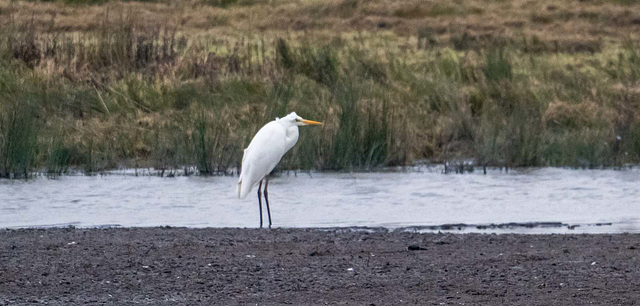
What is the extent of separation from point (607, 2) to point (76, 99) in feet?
94.7

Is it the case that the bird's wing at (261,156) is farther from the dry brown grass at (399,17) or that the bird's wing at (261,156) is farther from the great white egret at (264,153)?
the dry brown grass at (399,17)

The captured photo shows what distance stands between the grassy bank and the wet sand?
13.7 feet

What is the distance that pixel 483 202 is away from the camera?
10469 millimetres

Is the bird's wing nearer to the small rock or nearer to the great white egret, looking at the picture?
the great white egret

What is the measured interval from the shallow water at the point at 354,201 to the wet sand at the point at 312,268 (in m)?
1.02

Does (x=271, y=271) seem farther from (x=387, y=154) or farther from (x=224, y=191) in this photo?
(x=387, y=154)

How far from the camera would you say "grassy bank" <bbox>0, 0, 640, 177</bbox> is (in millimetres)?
12555

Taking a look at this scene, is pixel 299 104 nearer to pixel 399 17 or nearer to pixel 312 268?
pixel 312 268

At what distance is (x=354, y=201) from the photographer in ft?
34.7

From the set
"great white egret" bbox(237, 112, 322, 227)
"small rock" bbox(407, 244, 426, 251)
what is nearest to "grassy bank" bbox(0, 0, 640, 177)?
"great white egret" bbox(237, 112, 322, 227)

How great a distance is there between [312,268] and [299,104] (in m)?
7.98

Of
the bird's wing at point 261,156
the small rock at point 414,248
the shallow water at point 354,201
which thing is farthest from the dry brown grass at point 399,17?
the small rock at point 414,248

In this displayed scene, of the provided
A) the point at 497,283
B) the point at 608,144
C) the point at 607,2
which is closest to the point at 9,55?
the point at 608,144

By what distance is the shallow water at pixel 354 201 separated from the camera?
9.41 metres
